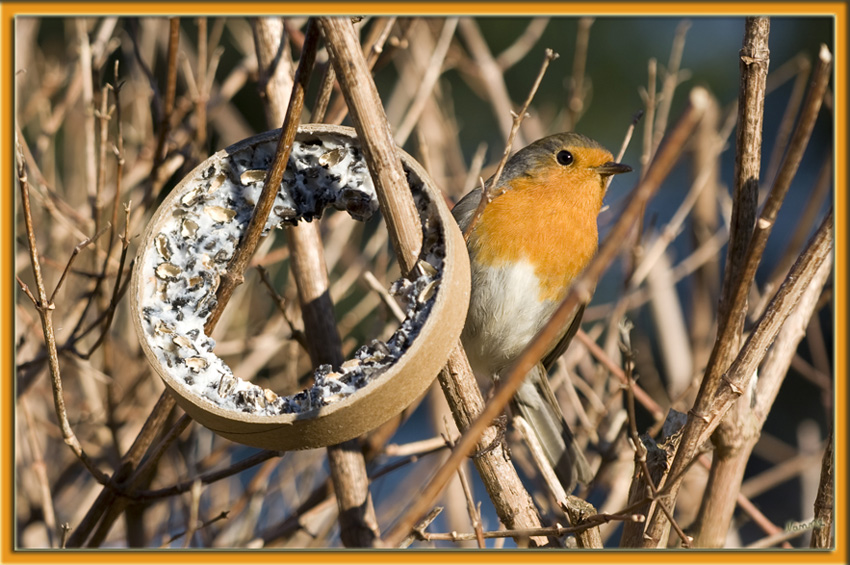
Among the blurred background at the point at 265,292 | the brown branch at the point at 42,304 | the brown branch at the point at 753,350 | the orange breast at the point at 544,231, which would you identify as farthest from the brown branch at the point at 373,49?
the brown branch at the point at 753,350

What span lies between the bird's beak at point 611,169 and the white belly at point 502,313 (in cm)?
37

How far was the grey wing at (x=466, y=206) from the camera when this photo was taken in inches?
95.5

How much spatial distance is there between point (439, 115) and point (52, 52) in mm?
2168

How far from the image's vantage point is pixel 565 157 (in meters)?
2.55

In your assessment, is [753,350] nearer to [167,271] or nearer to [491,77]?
[167,271]

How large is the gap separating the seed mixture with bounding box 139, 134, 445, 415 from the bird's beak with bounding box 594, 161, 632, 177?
3.12 feet

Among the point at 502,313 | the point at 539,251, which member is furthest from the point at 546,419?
the point at 539,251

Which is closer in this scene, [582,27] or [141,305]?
[141,305]

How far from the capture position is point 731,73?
4.99 m

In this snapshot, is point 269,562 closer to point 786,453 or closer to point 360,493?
point 360,493

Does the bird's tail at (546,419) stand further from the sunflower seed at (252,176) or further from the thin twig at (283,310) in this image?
the sunflower seed at (252,176)

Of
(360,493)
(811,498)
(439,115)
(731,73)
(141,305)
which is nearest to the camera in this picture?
(141,305)

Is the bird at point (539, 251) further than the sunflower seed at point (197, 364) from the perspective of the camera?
Yes

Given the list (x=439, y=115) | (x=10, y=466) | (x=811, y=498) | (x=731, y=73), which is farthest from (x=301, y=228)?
(x=731, y=73)
